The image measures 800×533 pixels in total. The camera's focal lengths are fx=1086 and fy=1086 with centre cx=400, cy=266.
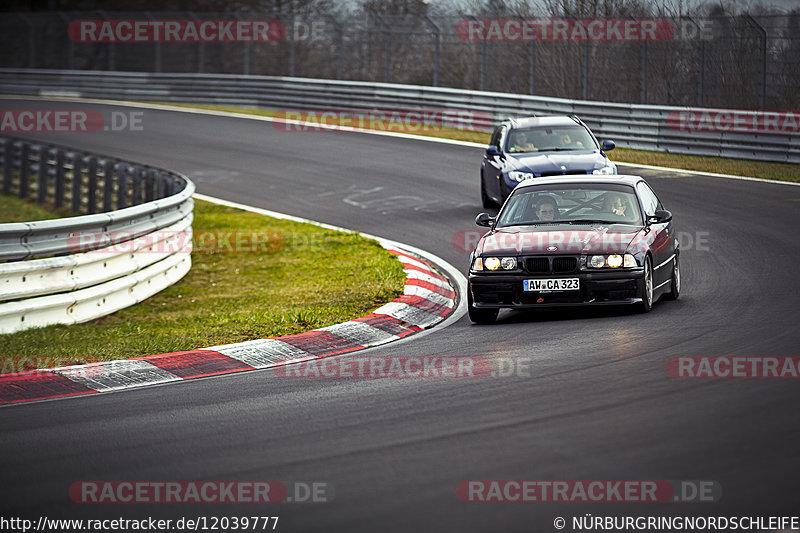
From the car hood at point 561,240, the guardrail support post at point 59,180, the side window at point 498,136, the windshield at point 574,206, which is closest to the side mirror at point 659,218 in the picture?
the windshield at point 574,206

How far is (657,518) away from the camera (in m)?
4.89

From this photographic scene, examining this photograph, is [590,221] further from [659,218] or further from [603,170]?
[603,170]

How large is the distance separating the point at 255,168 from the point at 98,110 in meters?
13.8

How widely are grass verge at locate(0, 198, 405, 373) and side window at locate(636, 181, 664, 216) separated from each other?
2.83 metres

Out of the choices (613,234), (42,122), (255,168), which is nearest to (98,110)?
(42,122)

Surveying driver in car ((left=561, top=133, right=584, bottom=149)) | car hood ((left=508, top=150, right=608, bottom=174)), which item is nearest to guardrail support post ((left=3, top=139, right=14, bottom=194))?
car hood ((left=508, top=150, right=608, bottom=174))

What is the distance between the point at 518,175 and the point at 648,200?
506cm

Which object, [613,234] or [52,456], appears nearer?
[52,456]

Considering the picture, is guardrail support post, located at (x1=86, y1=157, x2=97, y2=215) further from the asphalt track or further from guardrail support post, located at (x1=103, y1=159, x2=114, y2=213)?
the asphalt track

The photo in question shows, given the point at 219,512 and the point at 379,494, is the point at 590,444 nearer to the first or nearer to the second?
the point at 379,494

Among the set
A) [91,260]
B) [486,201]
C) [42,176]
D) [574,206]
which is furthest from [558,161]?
[42,176]

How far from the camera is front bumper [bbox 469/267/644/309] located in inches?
402

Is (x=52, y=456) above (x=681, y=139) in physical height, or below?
below

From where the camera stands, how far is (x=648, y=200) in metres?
11.9
